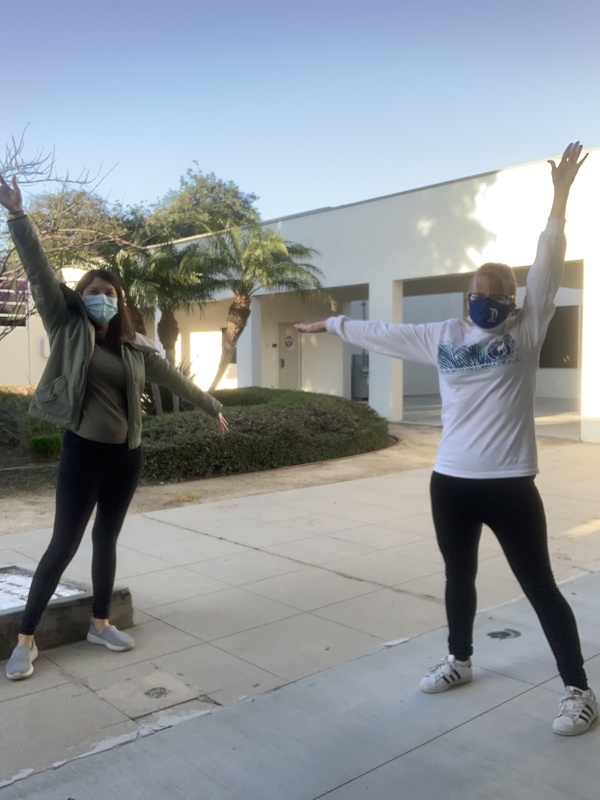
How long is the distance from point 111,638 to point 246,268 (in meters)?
12.8

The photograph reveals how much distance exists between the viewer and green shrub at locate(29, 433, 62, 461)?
35.7 feet

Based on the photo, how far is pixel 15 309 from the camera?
41.1 ft

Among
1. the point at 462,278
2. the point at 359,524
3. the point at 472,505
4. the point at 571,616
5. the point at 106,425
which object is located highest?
the point at 462,278

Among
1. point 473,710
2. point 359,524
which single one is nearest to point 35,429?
point 359,524

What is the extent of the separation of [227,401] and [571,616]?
1301 centimetres

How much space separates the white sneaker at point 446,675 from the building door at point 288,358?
1887 cm

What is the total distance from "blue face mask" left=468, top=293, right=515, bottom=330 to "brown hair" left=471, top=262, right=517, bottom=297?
2.1 inches

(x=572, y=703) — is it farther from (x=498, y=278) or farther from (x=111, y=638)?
(x=111, y=638)

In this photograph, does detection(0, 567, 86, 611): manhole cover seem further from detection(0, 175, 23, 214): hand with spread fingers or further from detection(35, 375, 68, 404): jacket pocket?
detection(0, 175, 23, 214): hand with spread fingers

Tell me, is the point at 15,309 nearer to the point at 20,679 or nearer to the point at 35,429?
the point at 35,429

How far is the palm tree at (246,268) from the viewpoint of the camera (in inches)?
639

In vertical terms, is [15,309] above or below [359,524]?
above

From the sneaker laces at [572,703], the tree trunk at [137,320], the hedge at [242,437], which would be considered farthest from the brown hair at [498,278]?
the tree trunk at [137,320]

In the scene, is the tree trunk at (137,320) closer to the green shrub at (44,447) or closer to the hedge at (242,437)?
the hedge at (242,437)
